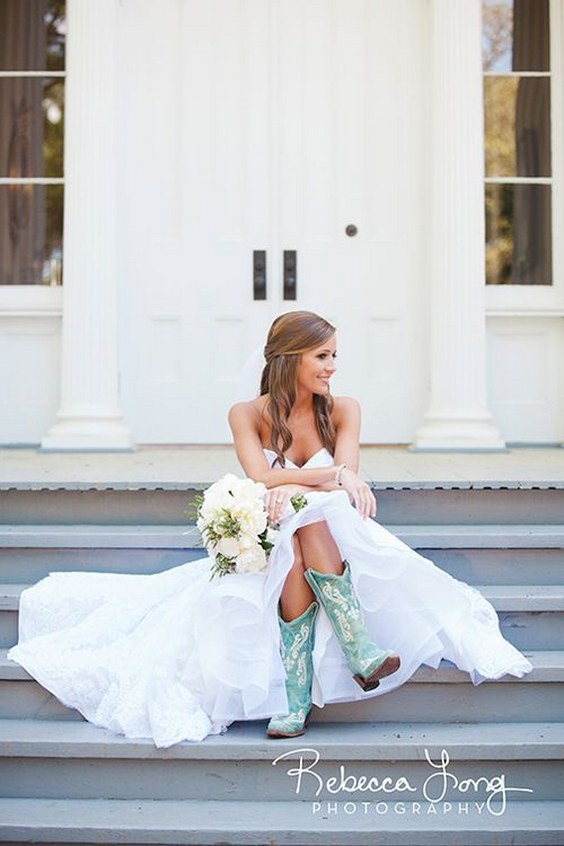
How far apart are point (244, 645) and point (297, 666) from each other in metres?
0.16

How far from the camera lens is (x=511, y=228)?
5609 millimetres

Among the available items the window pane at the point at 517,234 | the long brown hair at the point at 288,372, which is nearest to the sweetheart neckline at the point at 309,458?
the long brown hair at the point at 288,372

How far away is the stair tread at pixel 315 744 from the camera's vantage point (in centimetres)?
279

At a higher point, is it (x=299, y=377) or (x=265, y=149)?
(x=265, y=149)

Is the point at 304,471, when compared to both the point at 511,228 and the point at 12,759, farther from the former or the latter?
the point at 511,228

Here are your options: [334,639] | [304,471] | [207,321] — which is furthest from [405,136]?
[334,639]

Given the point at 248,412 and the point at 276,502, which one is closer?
the point at 276,502

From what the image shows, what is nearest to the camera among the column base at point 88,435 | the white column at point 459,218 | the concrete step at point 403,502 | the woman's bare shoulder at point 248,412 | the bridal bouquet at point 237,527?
the bridal bouquet at point 237,527

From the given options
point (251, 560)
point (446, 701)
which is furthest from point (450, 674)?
point (251, 560)

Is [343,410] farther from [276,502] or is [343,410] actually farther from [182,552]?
[182,552]

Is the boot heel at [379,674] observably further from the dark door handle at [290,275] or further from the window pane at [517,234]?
the window pane at [517,234]

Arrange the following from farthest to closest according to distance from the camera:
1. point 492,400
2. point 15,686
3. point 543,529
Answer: point 492,400 → point 543,529 → point 15,686

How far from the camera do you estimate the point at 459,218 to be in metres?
5.33

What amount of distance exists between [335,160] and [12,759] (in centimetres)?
367
